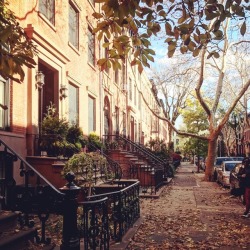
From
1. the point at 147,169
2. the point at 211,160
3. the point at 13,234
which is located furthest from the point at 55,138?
the point at 211,160

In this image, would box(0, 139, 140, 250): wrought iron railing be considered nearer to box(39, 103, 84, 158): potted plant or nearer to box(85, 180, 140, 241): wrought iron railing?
box(85, 180, 140, 241): wrought iron railing

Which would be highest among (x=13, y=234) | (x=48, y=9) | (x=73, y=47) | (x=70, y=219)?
(x=48, y=9)

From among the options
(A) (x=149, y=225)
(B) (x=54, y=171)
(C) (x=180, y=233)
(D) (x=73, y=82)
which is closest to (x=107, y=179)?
(B) (x=54, y=171)

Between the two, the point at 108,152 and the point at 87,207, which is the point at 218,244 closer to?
the point at 87,207

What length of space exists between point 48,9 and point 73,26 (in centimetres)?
285

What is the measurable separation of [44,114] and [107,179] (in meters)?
3.13

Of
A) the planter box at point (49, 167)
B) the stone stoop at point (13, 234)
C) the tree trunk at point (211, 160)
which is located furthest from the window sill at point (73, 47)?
the tree trunk at point (211, 160)

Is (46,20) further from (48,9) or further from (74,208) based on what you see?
(74,208)

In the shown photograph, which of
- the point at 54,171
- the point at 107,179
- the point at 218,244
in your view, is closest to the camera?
the point at 218,244

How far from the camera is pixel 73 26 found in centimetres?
1534

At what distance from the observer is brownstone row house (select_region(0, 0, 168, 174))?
10000 millimetres

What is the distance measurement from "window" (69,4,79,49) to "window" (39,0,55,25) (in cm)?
200

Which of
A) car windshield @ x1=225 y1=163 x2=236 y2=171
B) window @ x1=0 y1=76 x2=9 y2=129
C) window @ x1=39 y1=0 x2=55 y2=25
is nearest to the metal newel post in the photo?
window @ x1=0 y1=76 x2=9 y2=129

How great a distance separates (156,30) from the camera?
4.99m
